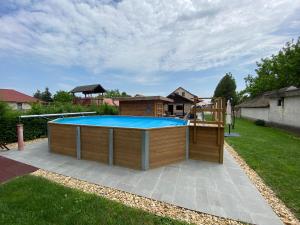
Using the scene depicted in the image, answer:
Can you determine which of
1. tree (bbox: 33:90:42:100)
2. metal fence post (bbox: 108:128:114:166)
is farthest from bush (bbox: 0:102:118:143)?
tree (bbox: 33:90:42:100)

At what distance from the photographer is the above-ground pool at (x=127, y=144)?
4.85m

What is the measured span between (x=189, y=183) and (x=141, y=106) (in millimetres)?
10298

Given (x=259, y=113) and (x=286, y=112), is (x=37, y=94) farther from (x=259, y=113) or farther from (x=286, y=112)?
(x=286, y=112)

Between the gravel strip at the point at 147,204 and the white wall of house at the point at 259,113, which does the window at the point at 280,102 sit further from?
the gravel strip at the point at 147,204

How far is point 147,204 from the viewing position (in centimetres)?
314

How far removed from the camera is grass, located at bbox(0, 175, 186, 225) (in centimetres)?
258

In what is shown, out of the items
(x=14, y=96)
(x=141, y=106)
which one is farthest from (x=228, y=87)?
(x=14, y=96)

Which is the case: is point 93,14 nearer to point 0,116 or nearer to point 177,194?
point 0,116

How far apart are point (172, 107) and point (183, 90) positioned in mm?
14870

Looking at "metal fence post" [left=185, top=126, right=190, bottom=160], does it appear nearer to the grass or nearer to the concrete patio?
the concrete patio

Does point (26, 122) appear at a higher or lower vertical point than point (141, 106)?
lower

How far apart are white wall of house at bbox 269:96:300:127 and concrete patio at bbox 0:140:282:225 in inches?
397

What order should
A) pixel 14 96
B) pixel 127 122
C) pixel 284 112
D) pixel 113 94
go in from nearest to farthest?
pixel 127 122 → pixel 284 112 → pixel 14 96 → pixel 113 94

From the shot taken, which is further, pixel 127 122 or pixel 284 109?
pixel 284 109
